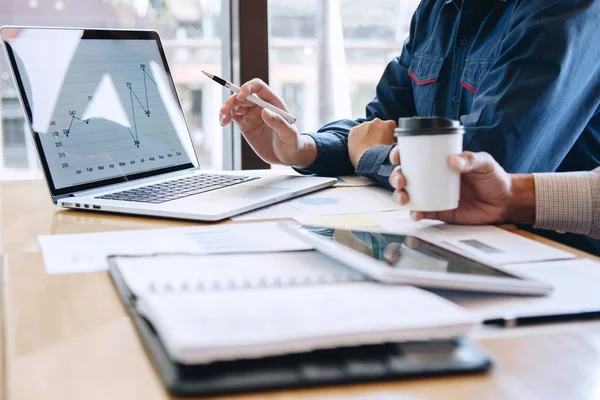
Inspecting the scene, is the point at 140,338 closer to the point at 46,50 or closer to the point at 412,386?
the point at 412,386

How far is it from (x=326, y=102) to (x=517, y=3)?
0.98m

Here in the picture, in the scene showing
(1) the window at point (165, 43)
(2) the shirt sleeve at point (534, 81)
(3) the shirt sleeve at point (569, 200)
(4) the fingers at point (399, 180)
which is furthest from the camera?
(1) the window at point (165, 43)

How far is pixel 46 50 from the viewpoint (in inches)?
45.4

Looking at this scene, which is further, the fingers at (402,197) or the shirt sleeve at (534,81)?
the shirt sleeve at (534,81)

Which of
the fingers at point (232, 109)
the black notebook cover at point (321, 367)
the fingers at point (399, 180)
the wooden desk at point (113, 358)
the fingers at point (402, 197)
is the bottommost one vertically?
the wooden desk at point (113, 358)

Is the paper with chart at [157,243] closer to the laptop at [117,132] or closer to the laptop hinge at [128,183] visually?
the laptop at [117,132]

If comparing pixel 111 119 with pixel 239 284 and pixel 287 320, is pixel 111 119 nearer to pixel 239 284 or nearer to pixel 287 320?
pixel 239 284

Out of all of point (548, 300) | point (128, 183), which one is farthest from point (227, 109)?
point (548, 300)

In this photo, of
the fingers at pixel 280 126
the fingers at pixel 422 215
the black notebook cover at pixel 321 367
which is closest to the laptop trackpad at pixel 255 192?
the fingers at pixel 280 126

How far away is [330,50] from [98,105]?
1.07m

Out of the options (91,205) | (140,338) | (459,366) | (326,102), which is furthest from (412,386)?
(326,102)

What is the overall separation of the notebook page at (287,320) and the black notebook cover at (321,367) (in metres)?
0.01

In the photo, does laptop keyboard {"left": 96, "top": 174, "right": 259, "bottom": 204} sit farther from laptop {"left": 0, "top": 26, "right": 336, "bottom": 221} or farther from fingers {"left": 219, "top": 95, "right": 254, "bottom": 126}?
fingers {"left": 219, "top": 95, "right": 254, "bottom": 126}

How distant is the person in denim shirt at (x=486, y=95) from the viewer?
3.63ft
